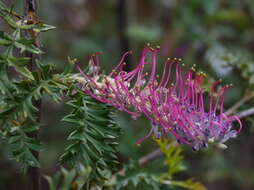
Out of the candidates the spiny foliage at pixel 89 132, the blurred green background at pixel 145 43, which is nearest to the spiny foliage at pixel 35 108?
the spiny foliage at pixel 89 132

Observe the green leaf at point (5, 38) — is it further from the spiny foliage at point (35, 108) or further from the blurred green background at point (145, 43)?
the blurred green background at point (145, 43)

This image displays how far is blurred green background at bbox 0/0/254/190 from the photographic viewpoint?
226 centimetres

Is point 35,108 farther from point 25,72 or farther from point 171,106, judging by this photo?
point 171,106

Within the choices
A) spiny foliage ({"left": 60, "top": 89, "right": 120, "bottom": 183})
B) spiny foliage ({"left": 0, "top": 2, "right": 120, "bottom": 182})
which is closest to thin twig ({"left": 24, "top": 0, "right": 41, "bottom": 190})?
spiny foliage ({"left": 0, "top": 2, "right": 120, "bottom": 182})

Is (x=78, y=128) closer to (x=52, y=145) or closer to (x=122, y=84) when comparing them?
(x=122, y=84)

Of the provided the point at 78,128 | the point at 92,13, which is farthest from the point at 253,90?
the point at 92,13

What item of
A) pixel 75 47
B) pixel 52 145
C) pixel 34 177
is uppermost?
pixel 34 177

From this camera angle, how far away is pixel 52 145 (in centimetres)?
239

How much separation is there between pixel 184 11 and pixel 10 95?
1782 millimetres

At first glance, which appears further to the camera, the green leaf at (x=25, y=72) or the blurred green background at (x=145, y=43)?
the blurred green background at (x=145, y=43)

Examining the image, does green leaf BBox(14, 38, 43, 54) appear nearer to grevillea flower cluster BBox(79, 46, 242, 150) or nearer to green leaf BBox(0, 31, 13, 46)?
green leaf BBox(0, 31, 13, 46)

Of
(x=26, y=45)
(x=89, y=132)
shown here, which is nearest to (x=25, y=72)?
(x=26, y=45)

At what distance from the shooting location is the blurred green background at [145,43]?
2.26 m

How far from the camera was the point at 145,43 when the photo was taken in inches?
97.7
